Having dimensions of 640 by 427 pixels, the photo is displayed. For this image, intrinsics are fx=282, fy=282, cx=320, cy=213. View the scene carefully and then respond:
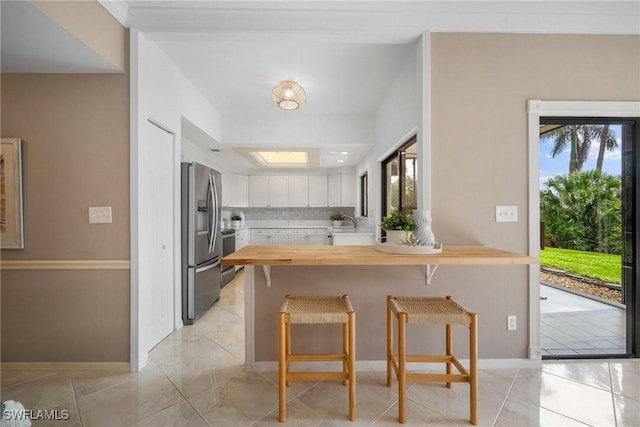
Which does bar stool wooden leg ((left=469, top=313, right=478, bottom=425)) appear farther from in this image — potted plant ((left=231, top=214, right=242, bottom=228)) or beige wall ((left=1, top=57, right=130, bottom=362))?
potted plant ((left=231, top=214, right=242, bottom=228))

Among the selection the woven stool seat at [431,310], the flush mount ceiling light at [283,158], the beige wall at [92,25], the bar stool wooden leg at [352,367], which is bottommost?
the bar stool wooden leg at [352,367]

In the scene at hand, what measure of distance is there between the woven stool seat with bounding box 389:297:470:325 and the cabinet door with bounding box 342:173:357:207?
437cm

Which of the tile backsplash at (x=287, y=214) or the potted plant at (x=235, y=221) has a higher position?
the tile backsplash at (x=287, y=214)

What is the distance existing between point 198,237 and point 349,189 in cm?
374

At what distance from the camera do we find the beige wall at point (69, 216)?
212cm

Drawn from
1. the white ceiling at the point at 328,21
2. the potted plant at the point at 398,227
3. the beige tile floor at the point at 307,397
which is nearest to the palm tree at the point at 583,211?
the beige tile floor at the point at 307,397

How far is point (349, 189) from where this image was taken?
6.16 m

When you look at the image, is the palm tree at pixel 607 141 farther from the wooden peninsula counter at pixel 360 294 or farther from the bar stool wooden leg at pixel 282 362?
the bar stool wooden leg at pixel 282 362

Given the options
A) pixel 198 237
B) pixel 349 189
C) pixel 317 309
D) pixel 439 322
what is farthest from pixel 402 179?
pixel 349 189

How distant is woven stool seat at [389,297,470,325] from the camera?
1.62 meters

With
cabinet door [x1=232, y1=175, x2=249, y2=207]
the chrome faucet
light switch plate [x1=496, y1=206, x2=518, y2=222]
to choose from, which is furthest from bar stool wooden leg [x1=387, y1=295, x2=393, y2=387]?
cabinet door [x1=232, y1=175, x2=249, y2=207]

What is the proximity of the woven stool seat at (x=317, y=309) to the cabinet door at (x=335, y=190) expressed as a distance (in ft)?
14.5

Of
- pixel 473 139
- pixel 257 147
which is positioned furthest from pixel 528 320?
pixel 257 147

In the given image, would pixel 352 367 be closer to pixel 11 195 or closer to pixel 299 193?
pixel 11 195
